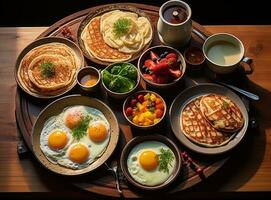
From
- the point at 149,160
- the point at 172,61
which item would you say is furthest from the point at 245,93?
the point at 149,160

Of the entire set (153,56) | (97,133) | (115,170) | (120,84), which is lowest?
(115,170)

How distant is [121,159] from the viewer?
10.8ft

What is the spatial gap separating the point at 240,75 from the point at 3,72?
2080mm

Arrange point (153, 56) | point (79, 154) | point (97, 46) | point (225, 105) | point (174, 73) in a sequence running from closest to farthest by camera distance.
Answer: point (79, 154) → point (225, 105) → point (174, 73) → point (153, 56) → point (97, 46)

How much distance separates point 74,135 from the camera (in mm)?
3482

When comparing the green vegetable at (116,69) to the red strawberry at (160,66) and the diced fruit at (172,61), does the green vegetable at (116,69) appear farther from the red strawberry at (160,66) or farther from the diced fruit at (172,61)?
the diced fruit at (172,61)

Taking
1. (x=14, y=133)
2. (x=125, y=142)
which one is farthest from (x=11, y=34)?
(x=125, y=142)

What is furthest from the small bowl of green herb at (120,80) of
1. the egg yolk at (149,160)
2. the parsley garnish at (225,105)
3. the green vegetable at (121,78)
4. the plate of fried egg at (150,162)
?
the parsley garnish at (225,105)

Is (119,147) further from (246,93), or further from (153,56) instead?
(246,93)

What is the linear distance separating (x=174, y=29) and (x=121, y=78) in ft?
1.98

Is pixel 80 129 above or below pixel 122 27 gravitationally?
below

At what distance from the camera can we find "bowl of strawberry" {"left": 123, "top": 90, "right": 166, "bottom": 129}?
11.2 feet

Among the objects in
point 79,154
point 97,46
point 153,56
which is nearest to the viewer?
point 79,154

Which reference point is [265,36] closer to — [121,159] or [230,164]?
[230,164]
